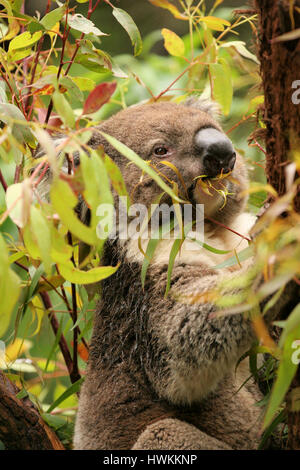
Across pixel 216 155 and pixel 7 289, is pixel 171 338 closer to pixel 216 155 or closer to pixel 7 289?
pixel 216 155

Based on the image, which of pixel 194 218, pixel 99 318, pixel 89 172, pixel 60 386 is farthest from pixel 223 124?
pixel 89 172

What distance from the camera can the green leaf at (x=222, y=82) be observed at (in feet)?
8.41

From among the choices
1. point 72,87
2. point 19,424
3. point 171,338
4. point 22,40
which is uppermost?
point 22,40

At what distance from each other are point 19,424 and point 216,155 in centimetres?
129

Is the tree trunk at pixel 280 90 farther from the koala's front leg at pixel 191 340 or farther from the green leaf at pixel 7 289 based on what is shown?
the green leaf at pixel 7 289

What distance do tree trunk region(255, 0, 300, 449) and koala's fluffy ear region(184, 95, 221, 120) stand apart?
1344 millimetres

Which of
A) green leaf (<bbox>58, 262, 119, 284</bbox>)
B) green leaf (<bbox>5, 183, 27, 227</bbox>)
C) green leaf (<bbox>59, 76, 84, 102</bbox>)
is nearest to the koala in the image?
green leaf (<bbox>59, 76, 84, 102</bbox>)

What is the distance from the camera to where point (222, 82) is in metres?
2.62

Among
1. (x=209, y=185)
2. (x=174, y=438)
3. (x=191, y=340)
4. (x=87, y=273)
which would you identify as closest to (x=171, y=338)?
(x=191, y=340)

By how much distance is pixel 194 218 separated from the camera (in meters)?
2.40

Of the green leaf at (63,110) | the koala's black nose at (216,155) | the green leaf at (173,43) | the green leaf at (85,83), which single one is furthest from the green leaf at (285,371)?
the green leaf at (173,43)

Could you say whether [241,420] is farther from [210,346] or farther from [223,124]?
[223,124]

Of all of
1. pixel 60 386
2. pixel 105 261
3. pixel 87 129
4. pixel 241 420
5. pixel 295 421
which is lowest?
pixel 60 386

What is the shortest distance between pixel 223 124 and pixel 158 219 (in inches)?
44.9
